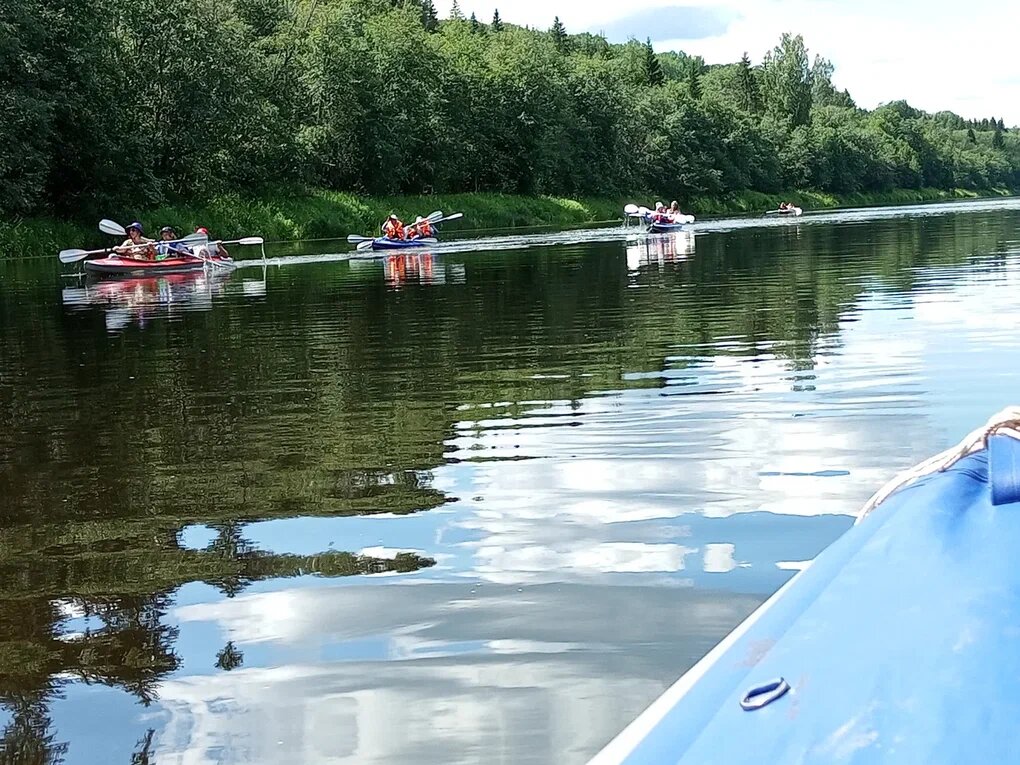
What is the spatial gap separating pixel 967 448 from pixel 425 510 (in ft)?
11.1

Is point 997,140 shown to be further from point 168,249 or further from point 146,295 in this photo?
point 146,295

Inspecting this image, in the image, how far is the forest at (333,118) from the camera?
47.3 metres

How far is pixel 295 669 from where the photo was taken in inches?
181

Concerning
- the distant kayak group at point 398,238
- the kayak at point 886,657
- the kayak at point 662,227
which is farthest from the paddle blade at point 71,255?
the kayak at point 886,657

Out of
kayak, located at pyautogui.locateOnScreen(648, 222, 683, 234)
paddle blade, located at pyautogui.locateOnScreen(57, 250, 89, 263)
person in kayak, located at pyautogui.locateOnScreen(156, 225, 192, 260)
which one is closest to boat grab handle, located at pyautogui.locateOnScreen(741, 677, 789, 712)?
person in kayak, located at pyautogui.locateOnScreen(156, 225, 192, 260)

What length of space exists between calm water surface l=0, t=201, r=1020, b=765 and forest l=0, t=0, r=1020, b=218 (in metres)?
33.7

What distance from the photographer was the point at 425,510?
266 inches

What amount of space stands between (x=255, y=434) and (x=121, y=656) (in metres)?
4.36

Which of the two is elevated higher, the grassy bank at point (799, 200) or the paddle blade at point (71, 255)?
the grassy bank at point (799, 200)

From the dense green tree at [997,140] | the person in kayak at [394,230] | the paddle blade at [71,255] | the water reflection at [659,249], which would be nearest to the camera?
the water reflection at [659,249]

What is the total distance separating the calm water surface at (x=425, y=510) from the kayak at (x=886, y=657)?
1.00 m

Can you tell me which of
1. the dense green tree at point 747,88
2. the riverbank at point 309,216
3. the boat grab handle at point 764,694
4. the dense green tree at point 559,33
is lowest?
the boat grab handle at point 764,694

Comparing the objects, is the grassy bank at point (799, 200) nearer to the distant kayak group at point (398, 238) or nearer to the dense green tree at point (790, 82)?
the dense green tree at point (790, 82)

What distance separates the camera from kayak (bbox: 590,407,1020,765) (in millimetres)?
2273
